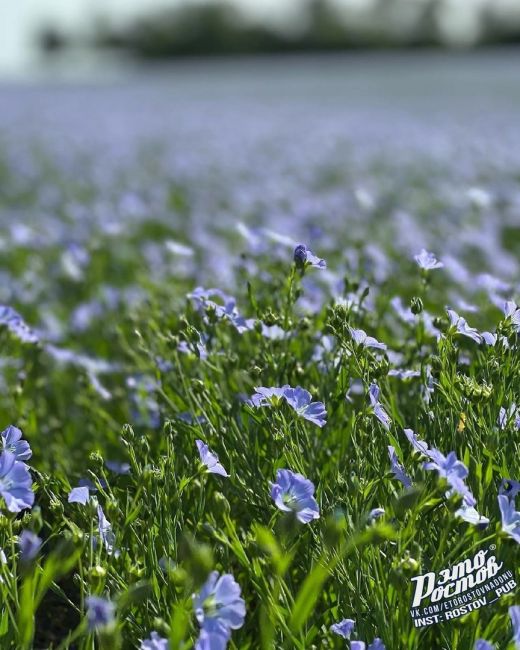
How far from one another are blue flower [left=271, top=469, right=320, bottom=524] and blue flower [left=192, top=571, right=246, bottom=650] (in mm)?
170

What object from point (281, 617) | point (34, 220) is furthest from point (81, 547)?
point (34, 220)

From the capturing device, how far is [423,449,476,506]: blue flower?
1.23 metres

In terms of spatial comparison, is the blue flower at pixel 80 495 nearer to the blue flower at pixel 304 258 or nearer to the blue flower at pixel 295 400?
the blue flower at pixel 295 400

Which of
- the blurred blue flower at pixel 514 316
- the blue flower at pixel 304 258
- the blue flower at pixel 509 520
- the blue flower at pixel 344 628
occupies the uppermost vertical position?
the blue flower at pixel 304 258

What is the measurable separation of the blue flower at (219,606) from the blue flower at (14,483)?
288 mm

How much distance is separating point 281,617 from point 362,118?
11.9 m

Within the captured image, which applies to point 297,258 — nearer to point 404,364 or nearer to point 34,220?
point 404,364

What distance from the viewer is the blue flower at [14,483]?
4.02 ft

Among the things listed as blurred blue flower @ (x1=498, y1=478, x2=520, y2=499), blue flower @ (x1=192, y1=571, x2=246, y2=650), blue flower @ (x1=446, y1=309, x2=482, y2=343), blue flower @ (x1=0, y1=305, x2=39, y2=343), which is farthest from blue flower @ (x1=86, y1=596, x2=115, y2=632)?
blue flower @ (x1=0, y1=305, x2=39, y2=343)

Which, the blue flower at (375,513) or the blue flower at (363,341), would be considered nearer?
the blue flower at (375,513)

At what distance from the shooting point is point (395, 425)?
1.63m

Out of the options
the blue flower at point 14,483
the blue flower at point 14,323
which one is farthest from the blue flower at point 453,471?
the blue flower at point 14,323

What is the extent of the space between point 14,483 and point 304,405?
51 cm

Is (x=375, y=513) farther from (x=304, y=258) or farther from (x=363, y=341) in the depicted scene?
(x=304, y=258)
